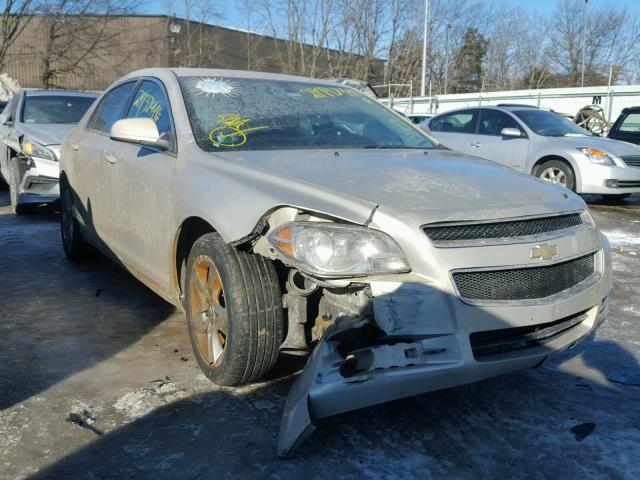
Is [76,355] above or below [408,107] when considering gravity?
below

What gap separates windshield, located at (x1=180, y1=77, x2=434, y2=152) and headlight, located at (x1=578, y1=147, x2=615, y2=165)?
19.7 ft

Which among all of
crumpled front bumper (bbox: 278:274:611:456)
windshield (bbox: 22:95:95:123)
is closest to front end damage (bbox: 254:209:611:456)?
crumpled front bumper (bbox: 278:274:611:456)

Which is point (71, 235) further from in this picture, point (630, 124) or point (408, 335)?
point (630, 124)

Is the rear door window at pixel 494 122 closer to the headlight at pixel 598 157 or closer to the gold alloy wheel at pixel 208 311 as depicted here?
the headlight at pixel 598 157

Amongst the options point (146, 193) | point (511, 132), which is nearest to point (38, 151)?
point (146, 193)

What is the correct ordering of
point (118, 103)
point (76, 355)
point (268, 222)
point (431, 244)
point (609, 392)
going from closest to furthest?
point (431, 244) → point (268, 222) → point (609, 392) → point (76, 355) → point (118, 103)

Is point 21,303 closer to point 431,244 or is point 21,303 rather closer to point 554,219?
point 431,244

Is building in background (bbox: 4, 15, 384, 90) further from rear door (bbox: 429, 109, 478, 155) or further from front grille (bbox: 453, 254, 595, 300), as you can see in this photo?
front grille (bbox: 453, 254, 595, 300)

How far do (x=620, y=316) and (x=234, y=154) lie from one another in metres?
2.88

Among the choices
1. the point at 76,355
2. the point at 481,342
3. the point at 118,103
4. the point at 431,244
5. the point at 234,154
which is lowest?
the point at 76,355

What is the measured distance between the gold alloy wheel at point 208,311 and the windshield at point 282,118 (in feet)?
2.17

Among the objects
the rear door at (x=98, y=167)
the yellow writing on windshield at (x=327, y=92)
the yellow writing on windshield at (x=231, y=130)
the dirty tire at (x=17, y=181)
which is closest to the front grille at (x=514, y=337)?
the yellow writing on windshield at (x=231, y=130)

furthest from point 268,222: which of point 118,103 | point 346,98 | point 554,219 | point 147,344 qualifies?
point 118,103

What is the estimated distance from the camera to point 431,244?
227 cm
